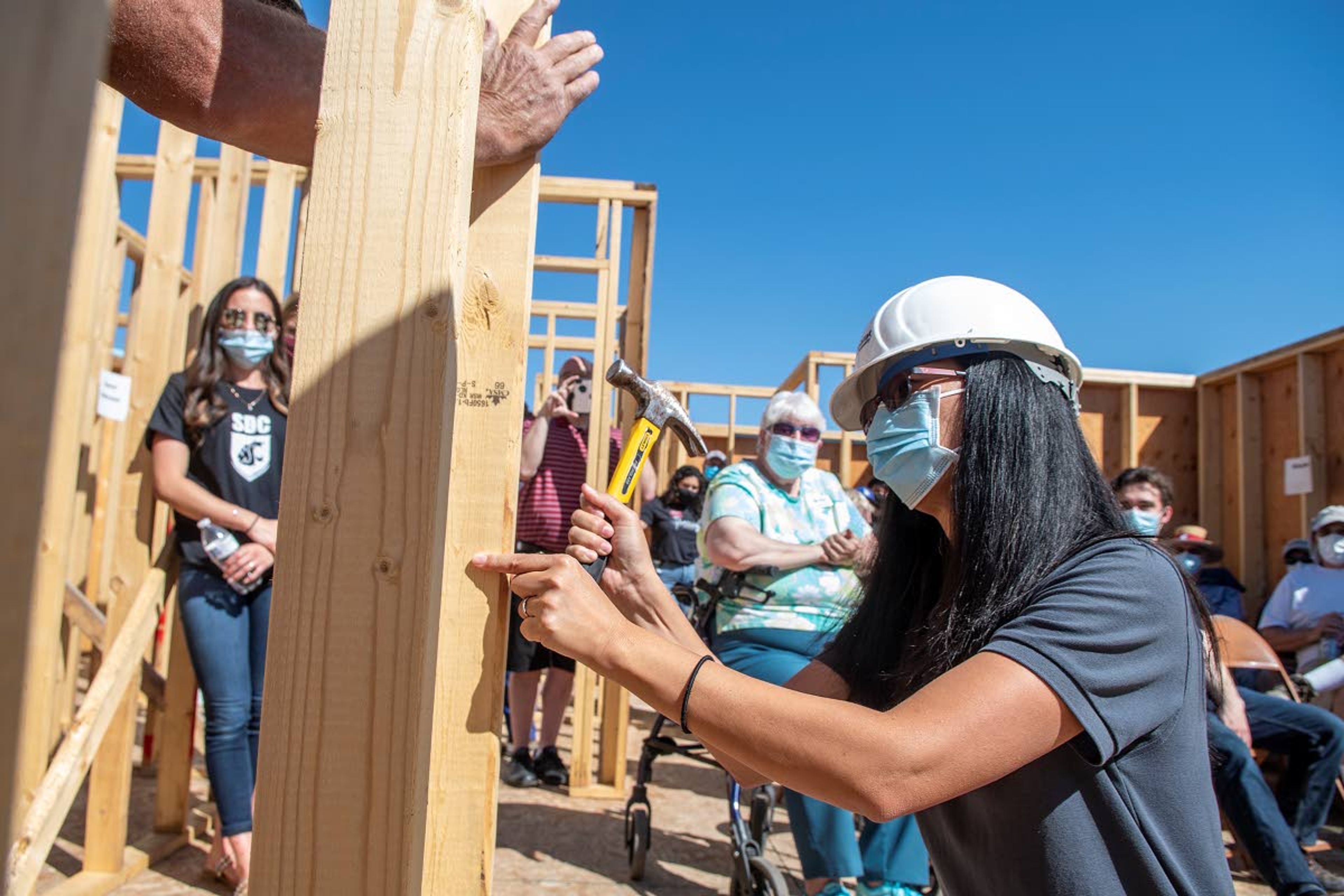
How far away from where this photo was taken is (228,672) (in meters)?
3.37

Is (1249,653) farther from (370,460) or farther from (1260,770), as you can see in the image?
(370,460)

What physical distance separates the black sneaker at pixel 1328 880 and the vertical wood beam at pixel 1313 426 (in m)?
5.14

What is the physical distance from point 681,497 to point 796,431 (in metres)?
4.76

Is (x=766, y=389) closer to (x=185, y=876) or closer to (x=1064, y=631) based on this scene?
(x=185, y=876)

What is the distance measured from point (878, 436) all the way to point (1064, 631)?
615mm

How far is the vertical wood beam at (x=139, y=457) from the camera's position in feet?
11.4

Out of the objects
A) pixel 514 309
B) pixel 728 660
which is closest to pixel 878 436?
pixel 514 309

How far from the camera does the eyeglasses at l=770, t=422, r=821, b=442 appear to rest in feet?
14.0

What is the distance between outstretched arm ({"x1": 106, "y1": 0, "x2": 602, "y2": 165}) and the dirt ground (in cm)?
305

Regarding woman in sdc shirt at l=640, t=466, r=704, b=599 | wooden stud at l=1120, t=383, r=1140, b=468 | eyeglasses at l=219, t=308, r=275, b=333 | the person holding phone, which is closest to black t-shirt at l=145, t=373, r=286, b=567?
eyeglasses at l=219, t=308, r=275, b=333

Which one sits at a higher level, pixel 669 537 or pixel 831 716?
pixel 669 537

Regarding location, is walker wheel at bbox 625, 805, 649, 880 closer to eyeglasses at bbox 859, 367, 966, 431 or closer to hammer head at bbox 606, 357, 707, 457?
hammer head at bbox 606, 357, 707, 457

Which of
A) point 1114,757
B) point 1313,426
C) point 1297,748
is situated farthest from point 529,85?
point 1313,426

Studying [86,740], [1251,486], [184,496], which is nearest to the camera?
[86,740]
